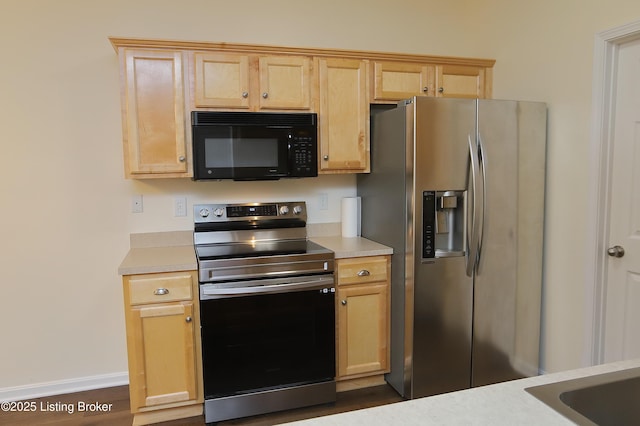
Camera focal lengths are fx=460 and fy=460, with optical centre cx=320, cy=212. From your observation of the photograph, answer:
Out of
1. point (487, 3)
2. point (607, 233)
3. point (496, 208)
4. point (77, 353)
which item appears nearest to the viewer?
point (607, 233)

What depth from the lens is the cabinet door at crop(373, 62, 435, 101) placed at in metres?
2.99

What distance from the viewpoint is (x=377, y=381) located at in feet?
9.71

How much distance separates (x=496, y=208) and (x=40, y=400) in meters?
3.00

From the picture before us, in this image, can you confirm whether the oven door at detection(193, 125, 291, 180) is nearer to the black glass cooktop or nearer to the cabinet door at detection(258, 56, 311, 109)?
the cabinet door at detection(258, 56, 311, 109)

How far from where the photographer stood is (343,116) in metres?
2.94

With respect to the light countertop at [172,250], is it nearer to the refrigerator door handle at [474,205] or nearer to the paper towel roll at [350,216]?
the paper towel roll at [350,216]

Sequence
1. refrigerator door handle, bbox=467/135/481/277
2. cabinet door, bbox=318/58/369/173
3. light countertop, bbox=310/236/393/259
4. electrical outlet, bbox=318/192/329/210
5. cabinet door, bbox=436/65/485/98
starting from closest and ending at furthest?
refrigerator door handle, bbox=467/135/481/277, light countertop, bbox=310/236/393/259, cabinet door, bbox=318/58/369/173, cabinet door, bbox=436/65/485/98, electrical outlet, bbox=318/192/329/210

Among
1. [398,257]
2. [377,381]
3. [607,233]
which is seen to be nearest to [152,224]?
[398,257]

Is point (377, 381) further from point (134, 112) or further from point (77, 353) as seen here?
point (134, 112)

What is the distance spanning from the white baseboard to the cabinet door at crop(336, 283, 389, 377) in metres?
1.47

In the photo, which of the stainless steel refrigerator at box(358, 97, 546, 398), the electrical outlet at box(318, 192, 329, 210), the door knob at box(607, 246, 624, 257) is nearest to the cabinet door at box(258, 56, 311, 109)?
the stainless steel refrigerator at box(358, 97, 546, 398)

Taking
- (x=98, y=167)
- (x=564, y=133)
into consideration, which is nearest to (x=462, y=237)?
(x=564, y=133)

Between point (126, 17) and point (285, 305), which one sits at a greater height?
point (126, 17)

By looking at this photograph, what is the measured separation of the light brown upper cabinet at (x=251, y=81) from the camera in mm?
2666
